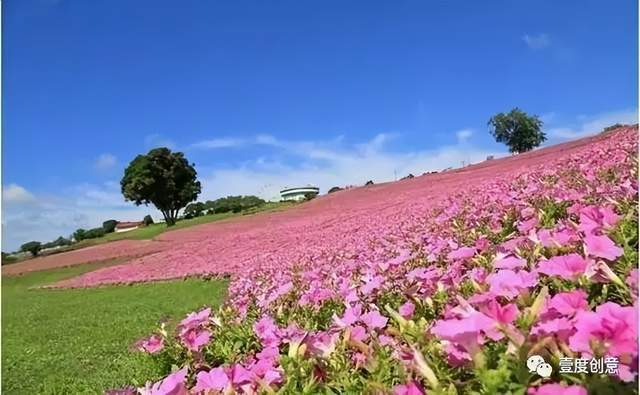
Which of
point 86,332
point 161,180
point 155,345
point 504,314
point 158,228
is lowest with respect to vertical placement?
point 86,332

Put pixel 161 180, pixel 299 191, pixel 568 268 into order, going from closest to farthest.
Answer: pixel 568 268 → pixel 161 180 → pixel 299 191

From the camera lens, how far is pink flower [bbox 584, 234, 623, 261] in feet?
4.20

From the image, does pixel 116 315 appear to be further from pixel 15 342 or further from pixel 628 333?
pixel 628 333

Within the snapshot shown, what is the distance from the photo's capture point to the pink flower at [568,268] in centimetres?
127

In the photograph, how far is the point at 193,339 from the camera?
175cm

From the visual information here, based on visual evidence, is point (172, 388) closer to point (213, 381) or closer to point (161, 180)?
point (213, 381)

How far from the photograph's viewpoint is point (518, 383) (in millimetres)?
935

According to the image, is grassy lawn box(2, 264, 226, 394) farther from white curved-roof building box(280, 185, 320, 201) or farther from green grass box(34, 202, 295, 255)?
green grass box(34, 202, 295, 255)

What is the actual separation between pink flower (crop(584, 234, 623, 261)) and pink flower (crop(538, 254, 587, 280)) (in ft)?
0.13

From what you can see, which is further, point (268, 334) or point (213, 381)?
point (268, 334)

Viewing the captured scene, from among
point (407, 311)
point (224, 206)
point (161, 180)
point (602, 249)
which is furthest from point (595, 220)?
point (224, 206)

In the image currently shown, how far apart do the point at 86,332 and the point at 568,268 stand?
8.30 m

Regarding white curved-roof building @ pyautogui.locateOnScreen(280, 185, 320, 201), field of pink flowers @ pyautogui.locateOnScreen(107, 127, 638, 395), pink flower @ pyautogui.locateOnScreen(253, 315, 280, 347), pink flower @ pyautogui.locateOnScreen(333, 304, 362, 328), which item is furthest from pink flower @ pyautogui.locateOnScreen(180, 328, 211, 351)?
white curved-roof building @ pyautogui.locateOnScreen(280, 185, 320, 201)

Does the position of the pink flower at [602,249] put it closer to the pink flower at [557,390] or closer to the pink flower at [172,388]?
the pink flower at [557,390]
